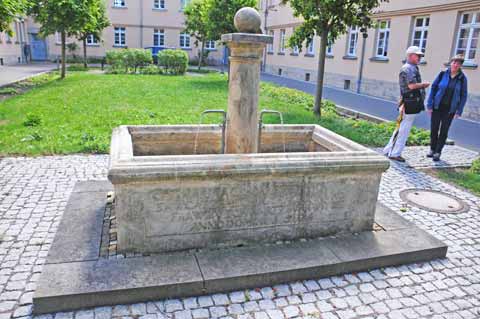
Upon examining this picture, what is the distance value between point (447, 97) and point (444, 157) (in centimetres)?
131

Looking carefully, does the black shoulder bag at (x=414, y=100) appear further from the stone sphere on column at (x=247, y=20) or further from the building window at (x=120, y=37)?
the building window at (x=120, y=37)

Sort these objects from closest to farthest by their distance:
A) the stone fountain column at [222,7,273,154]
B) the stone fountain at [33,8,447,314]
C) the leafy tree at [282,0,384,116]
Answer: the stone fountain at [33,8,447,314], the stone fountain column at [222,7,273,154], the leafy tree at [282,0,384,116]

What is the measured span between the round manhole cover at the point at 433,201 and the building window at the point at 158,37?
115 ft

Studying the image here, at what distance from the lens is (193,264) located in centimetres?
370

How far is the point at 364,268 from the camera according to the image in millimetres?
4023

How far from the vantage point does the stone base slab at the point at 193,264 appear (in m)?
3.31

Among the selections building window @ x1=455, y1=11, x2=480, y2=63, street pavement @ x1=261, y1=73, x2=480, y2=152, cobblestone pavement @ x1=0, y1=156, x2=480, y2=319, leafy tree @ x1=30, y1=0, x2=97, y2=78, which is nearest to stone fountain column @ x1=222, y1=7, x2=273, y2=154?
cobblestone pavement @ x1=0, y1=156, x2=480, y2=319

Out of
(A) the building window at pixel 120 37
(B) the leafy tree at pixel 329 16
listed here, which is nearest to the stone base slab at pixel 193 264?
(B) the leafy tree at pixel 329 16

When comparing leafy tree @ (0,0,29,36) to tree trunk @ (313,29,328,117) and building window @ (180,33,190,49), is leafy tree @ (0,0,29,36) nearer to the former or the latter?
tree trunk @ (313,29,328,117)

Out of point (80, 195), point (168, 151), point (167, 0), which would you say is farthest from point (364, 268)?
point (167, 0)

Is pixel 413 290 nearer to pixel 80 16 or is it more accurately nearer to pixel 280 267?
pixel 280 267

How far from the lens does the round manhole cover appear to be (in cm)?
575

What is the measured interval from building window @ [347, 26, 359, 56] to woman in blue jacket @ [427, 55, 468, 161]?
44.7 ft

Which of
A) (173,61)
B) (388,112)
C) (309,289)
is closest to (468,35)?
(388,112)
